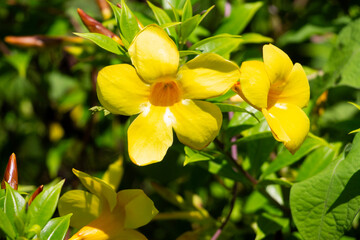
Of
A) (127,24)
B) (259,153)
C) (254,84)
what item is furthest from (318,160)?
(127,24)

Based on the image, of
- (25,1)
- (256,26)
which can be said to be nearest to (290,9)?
(256,26)

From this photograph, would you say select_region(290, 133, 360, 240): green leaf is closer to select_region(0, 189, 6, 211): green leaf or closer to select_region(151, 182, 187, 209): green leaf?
select_region(151, 182, 187, 209): green leaf

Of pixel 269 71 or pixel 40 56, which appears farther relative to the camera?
pixel 40 56

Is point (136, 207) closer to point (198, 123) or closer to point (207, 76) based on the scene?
point (198, 123)

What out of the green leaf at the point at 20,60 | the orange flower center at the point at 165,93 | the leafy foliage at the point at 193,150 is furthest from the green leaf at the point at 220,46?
the green leaf at the point at 20,60

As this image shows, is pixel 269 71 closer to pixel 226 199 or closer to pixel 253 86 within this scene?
pixel 253 86

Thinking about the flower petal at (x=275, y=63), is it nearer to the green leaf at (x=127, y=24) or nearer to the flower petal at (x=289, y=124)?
the flower petal at (x=289, y=124)

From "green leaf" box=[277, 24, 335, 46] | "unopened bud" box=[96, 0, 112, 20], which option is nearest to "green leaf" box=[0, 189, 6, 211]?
"unopened bud" box=[96, 0, 112, 20]
